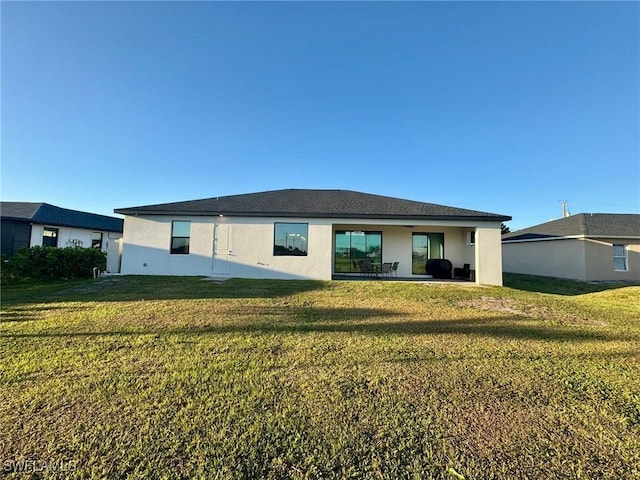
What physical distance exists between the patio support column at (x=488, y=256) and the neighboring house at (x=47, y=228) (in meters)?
17.5

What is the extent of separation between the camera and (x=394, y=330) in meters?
6.06

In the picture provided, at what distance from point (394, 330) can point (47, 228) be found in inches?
929

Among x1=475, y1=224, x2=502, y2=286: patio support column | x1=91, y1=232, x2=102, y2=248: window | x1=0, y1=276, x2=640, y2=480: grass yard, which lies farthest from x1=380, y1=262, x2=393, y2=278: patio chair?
x1=91, y1=232, x2=102, y2=248: window

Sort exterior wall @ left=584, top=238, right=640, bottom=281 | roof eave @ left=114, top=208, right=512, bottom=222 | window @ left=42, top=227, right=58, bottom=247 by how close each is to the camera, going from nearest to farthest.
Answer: roof eave @ left=114, top=208, right=512, bottom=222 → exterior wall @ left=584, top=238, right=640, bottom=281 → window @ left=42, top=227, right=58, bottom=247

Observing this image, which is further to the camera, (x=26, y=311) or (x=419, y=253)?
(x=419, y=253)

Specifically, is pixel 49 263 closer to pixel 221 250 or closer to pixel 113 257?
pixel 113 257

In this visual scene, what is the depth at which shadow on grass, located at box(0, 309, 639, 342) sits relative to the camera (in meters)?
5.65

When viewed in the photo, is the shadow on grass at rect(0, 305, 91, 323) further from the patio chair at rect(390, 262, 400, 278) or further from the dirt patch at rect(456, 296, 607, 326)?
the patio chair at rect(390, 262, 400, 278)

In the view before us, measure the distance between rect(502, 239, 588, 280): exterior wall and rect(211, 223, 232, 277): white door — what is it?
62.2 ft

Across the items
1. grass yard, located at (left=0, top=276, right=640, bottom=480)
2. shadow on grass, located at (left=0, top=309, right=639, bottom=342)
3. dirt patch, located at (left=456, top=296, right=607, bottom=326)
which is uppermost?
dirt patch, located at (left=456, top=296, right=607, bottom=326)

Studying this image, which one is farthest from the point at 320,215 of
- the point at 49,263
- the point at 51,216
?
the point at 51,216

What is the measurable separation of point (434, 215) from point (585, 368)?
853 cm

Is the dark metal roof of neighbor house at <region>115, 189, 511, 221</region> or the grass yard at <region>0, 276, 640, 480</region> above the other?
the dark metal roof of neighbor house at <region>115, 189, 511, 221</region>

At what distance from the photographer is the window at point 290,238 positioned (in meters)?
12.7
